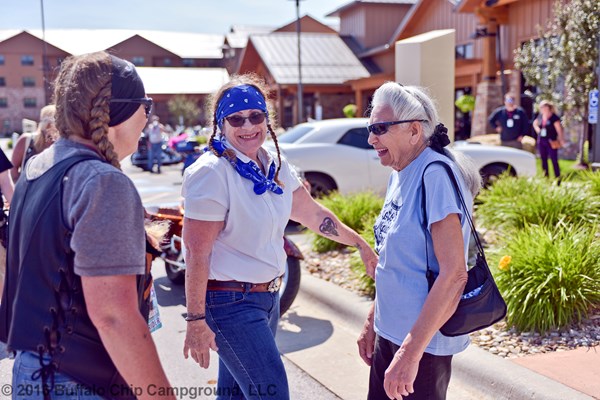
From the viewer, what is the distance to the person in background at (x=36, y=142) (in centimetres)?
550

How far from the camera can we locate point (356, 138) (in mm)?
10586

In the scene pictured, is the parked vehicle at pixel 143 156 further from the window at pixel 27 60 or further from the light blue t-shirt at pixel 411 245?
the light blue t-shirt at pixel 411 245

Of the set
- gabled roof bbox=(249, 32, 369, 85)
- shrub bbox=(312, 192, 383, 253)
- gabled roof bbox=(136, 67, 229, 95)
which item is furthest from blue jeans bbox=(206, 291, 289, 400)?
gabled roof bbox=(249, 32, 369, 85)

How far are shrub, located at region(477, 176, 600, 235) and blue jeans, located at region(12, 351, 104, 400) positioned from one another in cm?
515

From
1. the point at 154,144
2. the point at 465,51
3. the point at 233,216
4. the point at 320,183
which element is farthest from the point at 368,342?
the point at 465,51

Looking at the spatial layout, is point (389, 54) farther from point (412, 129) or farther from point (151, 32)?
point (412, 129)

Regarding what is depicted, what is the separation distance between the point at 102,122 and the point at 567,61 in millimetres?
13909

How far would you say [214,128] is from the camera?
301cm

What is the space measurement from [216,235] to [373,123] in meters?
0.78

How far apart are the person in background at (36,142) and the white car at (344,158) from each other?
4.35 m

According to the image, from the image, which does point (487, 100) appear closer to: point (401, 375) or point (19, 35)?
point (19, 35)

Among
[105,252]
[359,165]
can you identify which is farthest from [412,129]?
[359,165]

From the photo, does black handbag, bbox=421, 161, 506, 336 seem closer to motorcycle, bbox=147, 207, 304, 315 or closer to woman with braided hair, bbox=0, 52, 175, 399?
woman with braided hair, bbox=0, 52, 175, 399

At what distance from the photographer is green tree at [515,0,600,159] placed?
13121 millimetres
